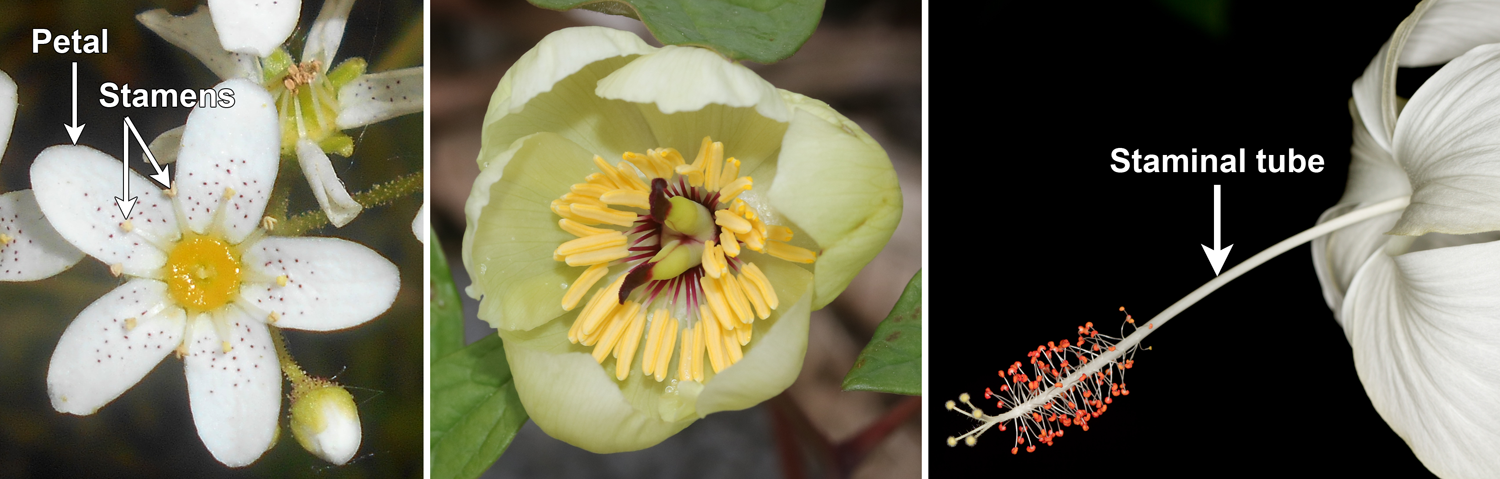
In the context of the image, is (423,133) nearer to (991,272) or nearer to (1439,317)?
(991,272)

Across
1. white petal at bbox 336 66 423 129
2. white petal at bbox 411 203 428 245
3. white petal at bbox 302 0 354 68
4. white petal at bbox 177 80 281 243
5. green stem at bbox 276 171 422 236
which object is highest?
white petal at bbox 302 0 354 68

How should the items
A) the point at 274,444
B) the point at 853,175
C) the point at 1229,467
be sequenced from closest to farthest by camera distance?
the point at 853,175 < the point at 274,444 < the point at 1229,467

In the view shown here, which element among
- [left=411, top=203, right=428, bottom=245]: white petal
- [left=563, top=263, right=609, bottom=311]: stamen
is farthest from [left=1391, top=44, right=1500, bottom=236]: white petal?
[left=411, top=203, right=428, bottom=245]: white petal

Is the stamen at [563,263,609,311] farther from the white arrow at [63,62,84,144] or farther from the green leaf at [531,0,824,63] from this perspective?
the white arrow at [63,62,84,144]

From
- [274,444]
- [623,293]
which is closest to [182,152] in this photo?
[274,444]

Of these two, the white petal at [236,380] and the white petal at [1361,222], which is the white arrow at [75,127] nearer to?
the white petal at [236,380]

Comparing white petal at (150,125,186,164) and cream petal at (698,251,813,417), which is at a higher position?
white petal at (150,125,186,164)
